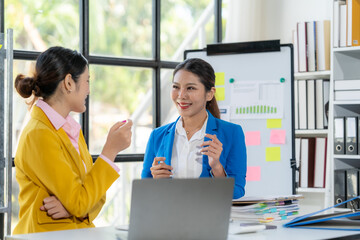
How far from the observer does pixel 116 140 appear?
6.25 feet

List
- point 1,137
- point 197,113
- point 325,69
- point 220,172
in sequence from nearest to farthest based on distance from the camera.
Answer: point 220,172, point 197,113, point 1,137, point 325,69

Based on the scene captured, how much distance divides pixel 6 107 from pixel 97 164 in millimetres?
1235

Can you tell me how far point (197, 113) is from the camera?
2.49 metres

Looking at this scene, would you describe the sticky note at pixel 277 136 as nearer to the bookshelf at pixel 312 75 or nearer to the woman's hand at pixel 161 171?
the bookshelf at pixel 312 75

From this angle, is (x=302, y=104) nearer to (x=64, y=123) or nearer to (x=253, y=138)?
(x=253, y=138)

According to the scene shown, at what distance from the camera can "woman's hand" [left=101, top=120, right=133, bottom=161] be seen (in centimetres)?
189

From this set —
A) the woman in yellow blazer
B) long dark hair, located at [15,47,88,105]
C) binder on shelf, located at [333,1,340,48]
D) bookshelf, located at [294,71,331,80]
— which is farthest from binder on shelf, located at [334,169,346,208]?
long dark hair, located at [15,47,88,105]

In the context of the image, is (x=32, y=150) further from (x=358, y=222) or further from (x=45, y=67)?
(x=358, y=222)

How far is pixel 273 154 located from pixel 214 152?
141 centimetres

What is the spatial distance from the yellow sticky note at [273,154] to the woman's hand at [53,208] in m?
1.90

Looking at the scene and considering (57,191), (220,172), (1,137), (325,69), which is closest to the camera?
(57,191)

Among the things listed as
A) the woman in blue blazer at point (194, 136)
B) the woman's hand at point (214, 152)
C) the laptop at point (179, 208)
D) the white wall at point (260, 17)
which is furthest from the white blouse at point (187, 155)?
the white wall at point (260, 17)

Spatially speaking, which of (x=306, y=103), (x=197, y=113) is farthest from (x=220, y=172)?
(x=306, y=103)

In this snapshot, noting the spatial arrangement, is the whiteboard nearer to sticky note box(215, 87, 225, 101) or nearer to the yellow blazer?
sticky note box(215, 87, 225, 101)
